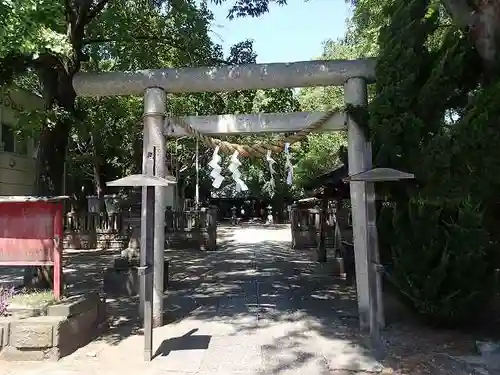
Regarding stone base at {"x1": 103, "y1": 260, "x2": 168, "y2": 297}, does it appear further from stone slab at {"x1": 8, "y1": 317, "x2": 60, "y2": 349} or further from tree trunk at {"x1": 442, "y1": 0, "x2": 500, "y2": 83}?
tree trunk at {"x1": 442, "y1": 0, "x2": 500, "y2": 83}

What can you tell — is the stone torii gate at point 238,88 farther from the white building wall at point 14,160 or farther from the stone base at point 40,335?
the white building wall at point 14,160

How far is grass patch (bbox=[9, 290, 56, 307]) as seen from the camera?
5.67 metres

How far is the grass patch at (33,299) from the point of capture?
567 centimetres

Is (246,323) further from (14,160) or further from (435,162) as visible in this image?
(14,160)

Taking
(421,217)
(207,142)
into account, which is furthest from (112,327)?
(421,217)

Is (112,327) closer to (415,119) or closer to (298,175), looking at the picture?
(415,119)

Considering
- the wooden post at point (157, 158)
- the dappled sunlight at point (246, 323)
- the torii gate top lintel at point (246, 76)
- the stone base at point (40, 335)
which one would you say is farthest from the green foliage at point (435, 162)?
the stone base at point (40, 335)

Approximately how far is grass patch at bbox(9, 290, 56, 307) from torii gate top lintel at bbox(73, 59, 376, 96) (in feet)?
10.1

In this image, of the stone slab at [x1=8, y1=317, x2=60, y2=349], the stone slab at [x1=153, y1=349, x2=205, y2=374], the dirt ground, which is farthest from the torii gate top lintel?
the stone slab at [x1=153, y1=349, x2=205, y2=374]

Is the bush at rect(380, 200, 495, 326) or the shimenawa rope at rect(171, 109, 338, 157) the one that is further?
the shimenawa rope at rect(171, 109, 338, 157)

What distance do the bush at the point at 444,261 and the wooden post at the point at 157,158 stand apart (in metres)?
3.18

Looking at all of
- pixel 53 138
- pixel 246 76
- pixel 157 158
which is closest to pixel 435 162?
pixel 246 76

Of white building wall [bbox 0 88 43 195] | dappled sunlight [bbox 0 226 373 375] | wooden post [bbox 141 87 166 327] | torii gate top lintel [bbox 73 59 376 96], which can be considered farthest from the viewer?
white building wall [bbox 0 88 43 195]

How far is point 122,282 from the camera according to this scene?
917 centimetres
